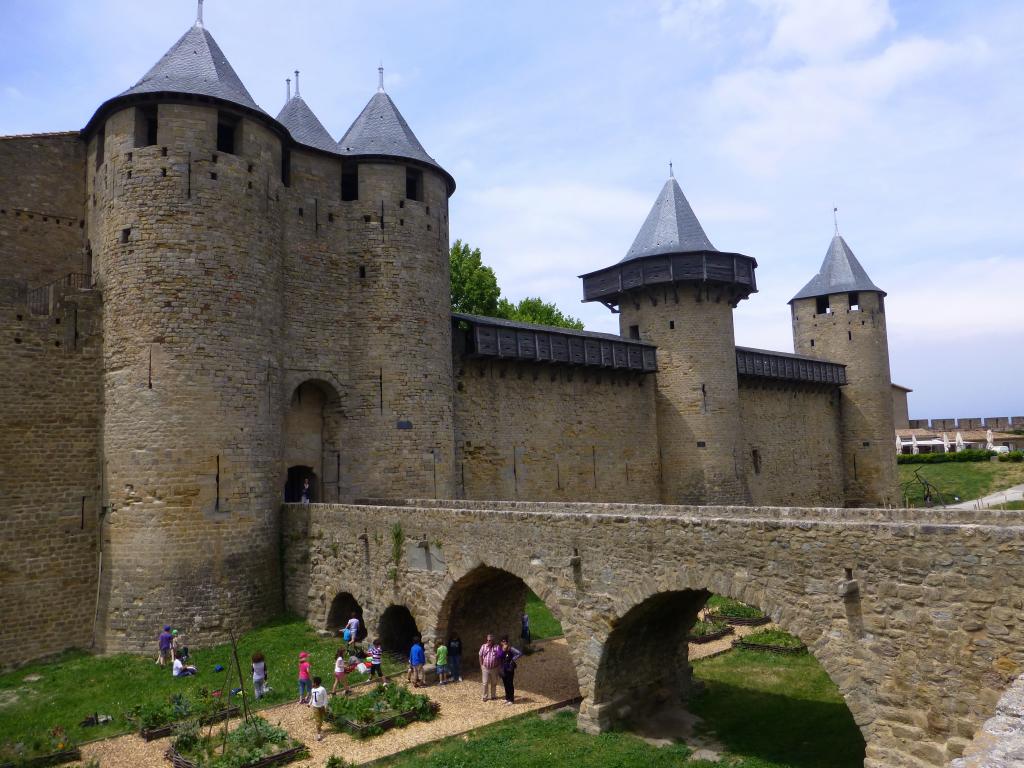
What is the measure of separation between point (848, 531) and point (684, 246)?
1977 cm

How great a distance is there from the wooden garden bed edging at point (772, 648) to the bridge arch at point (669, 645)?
3.46 meters

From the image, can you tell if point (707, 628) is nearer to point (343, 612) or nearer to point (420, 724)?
point (420, 724)

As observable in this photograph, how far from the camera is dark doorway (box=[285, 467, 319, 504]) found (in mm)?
19859

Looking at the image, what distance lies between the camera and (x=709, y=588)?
9680 millimetres

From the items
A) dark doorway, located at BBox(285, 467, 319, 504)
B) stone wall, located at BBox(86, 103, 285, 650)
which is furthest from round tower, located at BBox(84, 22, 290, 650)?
dark doorway, located at BBox(285, 467, 319, 504)

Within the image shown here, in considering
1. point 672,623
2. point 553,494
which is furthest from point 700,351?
point 672,623

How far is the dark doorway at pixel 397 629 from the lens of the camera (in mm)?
15086

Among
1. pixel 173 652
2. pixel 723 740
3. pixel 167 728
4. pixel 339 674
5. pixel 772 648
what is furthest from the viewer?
pixel 772 648

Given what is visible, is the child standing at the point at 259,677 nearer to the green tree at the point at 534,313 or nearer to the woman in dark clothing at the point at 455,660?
the woman in dark clothing at the point at 455,660

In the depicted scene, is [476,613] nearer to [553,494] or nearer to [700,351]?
[553,494]

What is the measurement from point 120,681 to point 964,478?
134 feet

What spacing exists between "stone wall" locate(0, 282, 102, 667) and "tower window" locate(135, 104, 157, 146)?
12.3 ft

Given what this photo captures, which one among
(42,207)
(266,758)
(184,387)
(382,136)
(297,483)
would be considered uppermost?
(382,136)

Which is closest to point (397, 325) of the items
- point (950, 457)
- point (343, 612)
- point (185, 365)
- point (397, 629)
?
point (185, 365)
